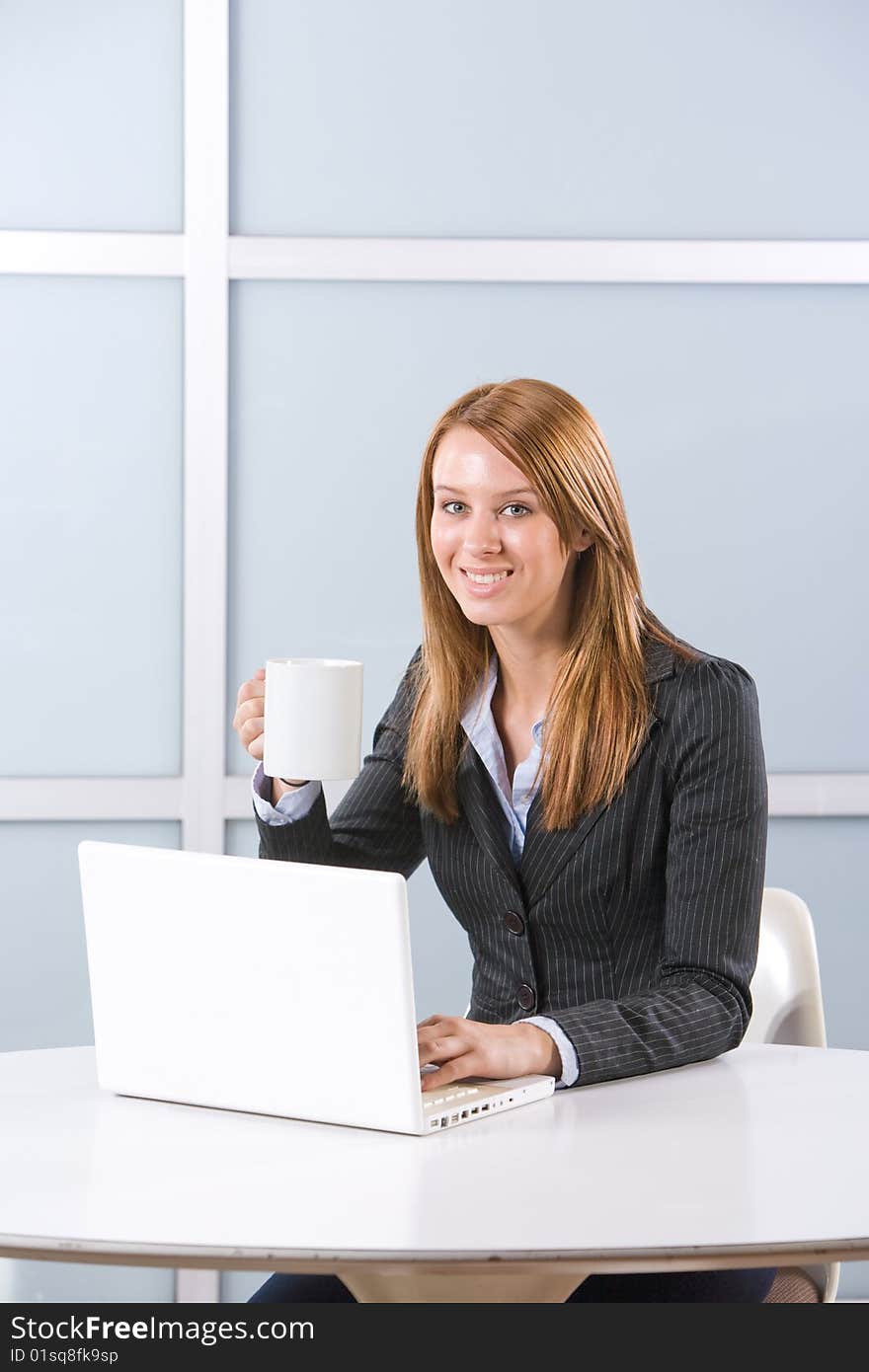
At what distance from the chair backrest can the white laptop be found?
2.12 feet

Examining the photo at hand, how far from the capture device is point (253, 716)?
1.79 metres

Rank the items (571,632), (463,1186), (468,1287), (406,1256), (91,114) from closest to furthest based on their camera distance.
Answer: (406,1256)
(463,1186)
(468,1287)
(571,632)
(91,114)

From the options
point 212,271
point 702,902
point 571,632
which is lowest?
point 702,902

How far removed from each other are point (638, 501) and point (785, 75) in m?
0.86

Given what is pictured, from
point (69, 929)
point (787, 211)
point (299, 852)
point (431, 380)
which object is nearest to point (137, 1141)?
point (299, 852)

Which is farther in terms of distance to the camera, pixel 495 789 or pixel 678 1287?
pixel 495 789

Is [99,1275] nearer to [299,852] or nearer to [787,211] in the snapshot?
[299,852]

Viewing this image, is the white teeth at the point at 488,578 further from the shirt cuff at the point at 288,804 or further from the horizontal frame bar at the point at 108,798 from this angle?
the horizontal frame bar at the point at 108,798

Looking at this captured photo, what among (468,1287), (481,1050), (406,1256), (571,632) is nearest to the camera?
(406,1256)

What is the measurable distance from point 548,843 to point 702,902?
21cm

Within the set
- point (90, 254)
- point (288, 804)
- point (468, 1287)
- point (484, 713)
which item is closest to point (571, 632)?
point (484, 713)

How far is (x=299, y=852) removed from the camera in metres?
1.88

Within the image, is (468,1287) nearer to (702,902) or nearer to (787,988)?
(702,902)

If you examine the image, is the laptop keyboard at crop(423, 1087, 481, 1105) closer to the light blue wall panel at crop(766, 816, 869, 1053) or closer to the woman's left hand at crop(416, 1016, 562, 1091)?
the woman's left hand at crop(416, 1016, 562, 1091)
